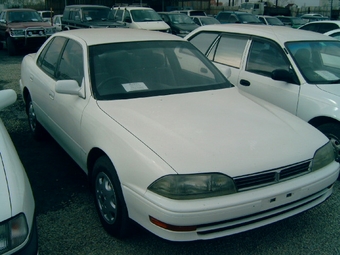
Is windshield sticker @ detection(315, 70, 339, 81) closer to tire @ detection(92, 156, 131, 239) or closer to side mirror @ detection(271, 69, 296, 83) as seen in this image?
side mirror @ detection(271, 69, 296, 83)

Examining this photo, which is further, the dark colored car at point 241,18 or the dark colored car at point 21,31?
the dark colored car at point 241,18

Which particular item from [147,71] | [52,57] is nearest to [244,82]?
[147,71]

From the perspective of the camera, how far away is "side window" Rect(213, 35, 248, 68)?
513cm

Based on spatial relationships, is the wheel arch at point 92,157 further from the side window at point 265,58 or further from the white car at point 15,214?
the side window at point 265,58

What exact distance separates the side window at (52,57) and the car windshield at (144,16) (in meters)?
12.1

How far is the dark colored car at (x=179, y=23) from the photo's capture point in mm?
16812

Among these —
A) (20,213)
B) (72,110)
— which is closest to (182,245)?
(20,213)

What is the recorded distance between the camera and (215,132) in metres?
2.82

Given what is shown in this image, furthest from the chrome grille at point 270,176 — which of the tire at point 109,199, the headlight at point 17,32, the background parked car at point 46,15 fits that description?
the background parked car at point 46,15

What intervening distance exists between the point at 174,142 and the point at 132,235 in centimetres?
85

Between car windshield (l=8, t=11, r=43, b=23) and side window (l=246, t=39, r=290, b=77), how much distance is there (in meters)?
11.9

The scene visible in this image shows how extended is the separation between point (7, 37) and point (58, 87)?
11787 mm

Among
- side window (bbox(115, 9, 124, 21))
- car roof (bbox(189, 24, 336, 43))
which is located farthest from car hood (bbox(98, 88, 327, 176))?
side window (bbox(115, 9, 124, 21))

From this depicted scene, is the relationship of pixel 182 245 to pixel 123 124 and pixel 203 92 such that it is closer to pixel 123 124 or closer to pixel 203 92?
pixel 123 124
